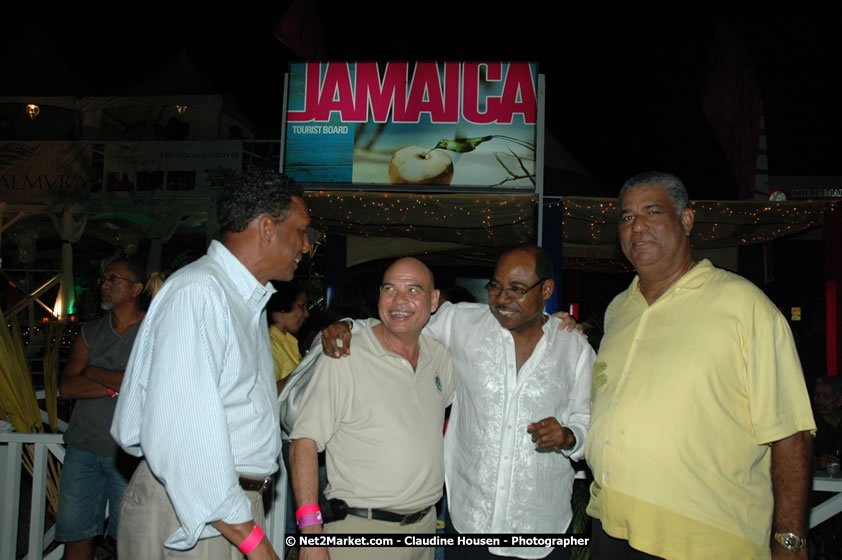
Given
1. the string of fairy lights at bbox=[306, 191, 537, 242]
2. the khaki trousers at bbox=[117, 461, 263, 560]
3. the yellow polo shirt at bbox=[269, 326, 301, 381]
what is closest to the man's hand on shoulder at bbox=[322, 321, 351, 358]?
the khaki trousers at bbox=[117, 461, 263, 560]

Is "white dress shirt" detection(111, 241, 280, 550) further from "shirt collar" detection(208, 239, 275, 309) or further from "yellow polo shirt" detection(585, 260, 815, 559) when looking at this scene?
"yellow polo shirt" detection(585, 260, 815, 559)

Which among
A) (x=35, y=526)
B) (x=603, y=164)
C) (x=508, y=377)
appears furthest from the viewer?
(x=603, y=164)

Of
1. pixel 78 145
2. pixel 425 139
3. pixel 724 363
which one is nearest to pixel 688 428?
pixel 724 363

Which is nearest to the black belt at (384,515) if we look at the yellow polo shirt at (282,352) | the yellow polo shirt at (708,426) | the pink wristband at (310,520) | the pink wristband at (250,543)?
the pink wristband at (310,520)

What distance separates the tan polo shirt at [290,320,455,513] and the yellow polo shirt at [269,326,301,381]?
2212mm

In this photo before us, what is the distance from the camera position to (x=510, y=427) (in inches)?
115

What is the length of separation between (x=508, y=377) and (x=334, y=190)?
15.6 feet

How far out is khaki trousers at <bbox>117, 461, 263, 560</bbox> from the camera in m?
2.01

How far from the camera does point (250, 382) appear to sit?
209 cm

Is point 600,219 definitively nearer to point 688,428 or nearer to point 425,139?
point 425,139

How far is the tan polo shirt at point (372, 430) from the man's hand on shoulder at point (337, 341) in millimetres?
35

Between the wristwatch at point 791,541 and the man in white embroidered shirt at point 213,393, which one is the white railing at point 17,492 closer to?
the man in white embroidered shirt at point 213,393

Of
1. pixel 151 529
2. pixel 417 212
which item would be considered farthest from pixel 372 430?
pixel 417 212

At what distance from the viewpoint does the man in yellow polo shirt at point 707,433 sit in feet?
7.33
